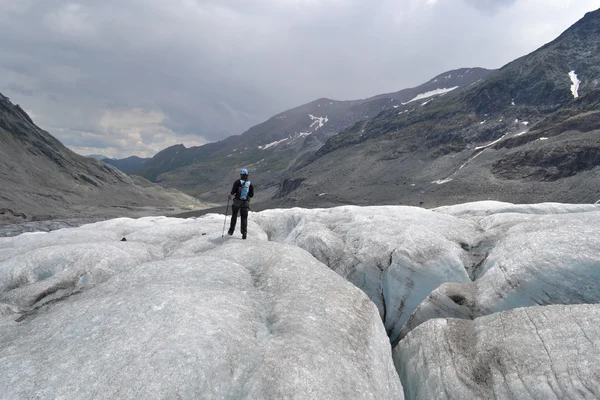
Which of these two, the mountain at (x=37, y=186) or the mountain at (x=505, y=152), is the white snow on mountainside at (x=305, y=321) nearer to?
the mountain at (x=505, y=152)

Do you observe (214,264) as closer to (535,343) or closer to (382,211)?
(535,343)

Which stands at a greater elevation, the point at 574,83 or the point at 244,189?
the point at 574,83

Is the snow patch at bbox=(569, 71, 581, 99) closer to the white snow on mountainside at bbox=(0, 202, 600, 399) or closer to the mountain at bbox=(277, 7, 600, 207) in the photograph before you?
the mountain at bbox=(277, 7, 600, 207)

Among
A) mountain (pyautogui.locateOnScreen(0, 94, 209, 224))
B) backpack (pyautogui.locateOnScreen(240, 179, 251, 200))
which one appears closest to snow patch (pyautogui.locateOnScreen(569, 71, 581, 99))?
backpack (pyautogui.locateOnScreen(240, 179, 251, 200))

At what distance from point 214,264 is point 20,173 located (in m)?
203

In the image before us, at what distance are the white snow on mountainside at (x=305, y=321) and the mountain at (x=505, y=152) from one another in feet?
303

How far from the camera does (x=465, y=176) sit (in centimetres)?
12550

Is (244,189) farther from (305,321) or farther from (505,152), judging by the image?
(505,152)

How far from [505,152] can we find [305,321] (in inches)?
5891

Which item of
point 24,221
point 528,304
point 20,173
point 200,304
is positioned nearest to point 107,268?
point 200,304

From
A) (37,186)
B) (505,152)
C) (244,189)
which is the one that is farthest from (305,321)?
(37,186)

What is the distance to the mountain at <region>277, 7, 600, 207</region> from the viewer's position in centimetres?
10450

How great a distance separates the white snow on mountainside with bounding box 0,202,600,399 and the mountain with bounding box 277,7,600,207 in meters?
92.4

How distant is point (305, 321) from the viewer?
11422mm
